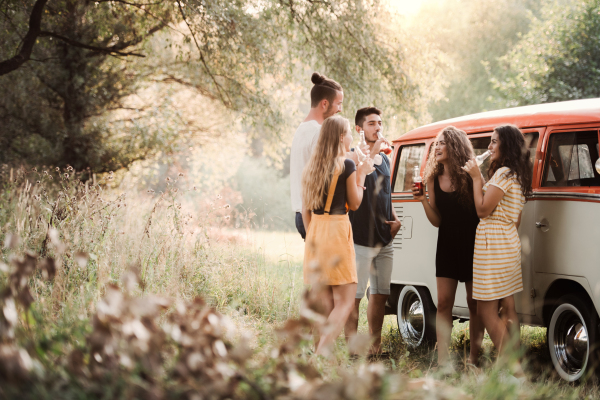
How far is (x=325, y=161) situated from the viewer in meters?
4.04

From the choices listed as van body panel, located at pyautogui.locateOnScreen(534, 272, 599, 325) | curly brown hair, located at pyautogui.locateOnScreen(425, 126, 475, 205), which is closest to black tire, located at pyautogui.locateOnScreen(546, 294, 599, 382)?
van body panel, located at pyautogui.locateOnScreen(534, 272, 599, 325)

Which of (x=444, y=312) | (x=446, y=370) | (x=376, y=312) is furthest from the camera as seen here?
(x=376, y=312)

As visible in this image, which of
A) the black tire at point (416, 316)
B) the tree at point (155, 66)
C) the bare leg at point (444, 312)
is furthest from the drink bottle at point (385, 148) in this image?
the tree at point (155, 66)

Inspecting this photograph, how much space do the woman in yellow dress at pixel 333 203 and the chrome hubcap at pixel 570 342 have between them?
5.44 feet

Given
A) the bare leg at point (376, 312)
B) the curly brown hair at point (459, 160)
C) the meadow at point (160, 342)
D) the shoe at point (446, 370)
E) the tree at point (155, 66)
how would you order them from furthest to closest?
the tree at point (155, 66)
the bare leg at point (376, 312)
the curly brown hair at point (459, 160)
the shoe at point (446, 370)
the meadow at point (160, 342)

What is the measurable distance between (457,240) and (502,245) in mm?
414

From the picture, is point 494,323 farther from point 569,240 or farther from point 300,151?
point 300,151

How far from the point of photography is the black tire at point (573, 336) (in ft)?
13.2

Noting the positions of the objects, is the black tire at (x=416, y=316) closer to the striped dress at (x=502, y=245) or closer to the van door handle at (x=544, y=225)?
the striped dress at (x=502, y=245)

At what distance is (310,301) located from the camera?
2.10 metres

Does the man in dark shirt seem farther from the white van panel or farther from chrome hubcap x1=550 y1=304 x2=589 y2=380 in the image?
chrome hubcap x1=550 y1=304 x2=589 y2=380

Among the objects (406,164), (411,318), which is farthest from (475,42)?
(411,318)

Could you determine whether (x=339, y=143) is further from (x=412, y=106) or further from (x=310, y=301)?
(x=412, y=106)

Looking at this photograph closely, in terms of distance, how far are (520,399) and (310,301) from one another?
1013mm
